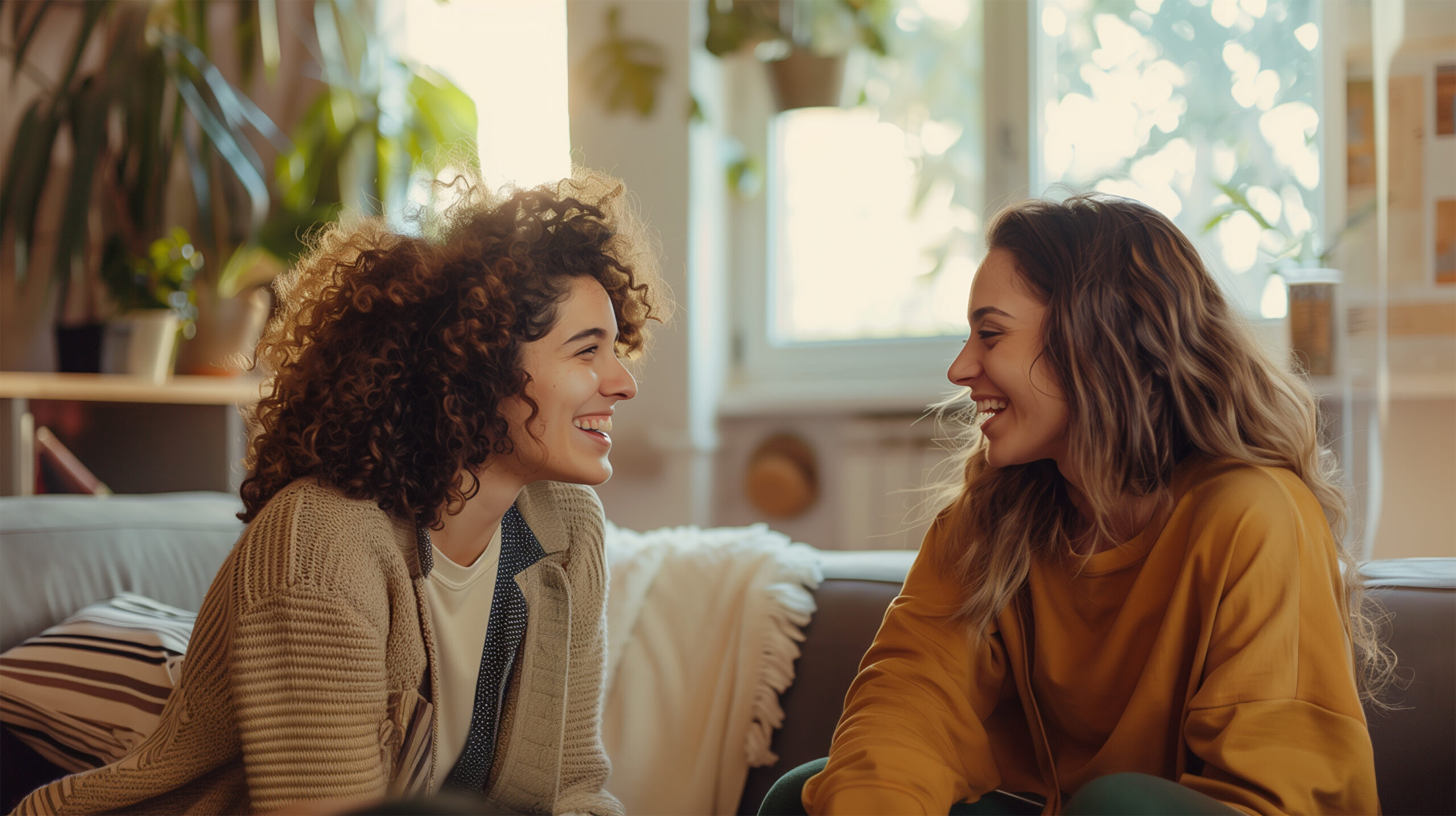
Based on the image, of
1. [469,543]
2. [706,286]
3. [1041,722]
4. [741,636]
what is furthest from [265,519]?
[706,286]

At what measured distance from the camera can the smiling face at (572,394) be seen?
1105 mm

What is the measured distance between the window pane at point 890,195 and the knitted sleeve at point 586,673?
4.87 ft

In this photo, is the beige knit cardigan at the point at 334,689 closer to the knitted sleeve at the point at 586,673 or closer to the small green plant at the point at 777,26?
the knitted sleeve at the point at 586,673

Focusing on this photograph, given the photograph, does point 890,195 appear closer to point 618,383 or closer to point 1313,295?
point 1313,295

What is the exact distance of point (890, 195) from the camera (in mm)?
2693

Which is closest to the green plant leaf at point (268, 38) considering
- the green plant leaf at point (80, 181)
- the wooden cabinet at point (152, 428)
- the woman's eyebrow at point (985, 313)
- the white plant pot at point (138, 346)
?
the green plant leaf at point (80, 181)

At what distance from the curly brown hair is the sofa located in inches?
22.2

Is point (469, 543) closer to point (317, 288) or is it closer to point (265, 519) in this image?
point (265, 519)

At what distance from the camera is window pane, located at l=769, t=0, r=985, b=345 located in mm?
2602

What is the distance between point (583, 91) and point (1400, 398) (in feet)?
6.10

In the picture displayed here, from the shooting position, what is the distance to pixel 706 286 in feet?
8.63

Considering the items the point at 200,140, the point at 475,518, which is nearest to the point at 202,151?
the point at 200,140

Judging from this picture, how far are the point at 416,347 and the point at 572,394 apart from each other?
17 cm

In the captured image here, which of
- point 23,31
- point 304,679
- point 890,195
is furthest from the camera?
point 890,195
